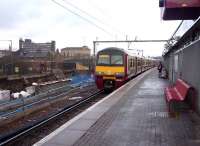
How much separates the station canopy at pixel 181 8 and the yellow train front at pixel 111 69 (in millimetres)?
4163

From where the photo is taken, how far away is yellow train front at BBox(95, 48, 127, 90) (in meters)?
23.9

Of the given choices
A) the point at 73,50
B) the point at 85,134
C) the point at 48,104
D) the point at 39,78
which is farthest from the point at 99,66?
the point at 73,50

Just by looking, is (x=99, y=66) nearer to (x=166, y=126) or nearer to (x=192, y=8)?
(x=192, y=8)

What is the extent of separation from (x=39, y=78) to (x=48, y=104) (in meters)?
23.7

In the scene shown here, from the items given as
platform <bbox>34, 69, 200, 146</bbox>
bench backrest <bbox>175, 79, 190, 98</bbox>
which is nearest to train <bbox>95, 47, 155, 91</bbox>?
platform <bbox>34, 69, 200, 146</bbox>

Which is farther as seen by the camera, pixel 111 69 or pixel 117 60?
pixel 117 60

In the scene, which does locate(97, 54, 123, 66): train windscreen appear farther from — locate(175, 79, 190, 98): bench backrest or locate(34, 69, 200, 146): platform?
locate(175, 79, 190, 98): bench backrest

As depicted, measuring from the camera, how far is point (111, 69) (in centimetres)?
2408

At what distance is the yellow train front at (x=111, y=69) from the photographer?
23.9 meters

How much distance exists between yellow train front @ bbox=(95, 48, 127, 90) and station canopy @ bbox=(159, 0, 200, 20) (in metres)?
4.16

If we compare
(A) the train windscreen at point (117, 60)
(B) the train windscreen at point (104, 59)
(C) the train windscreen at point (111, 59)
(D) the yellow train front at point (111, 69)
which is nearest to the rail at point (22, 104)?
(D) the yellow train front at point (111, 69)

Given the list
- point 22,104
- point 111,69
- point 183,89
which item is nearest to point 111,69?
point 111,69

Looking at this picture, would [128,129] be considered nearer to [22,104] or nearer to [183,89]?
[183,89]

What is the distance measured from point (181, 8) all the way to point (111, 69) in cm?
714
